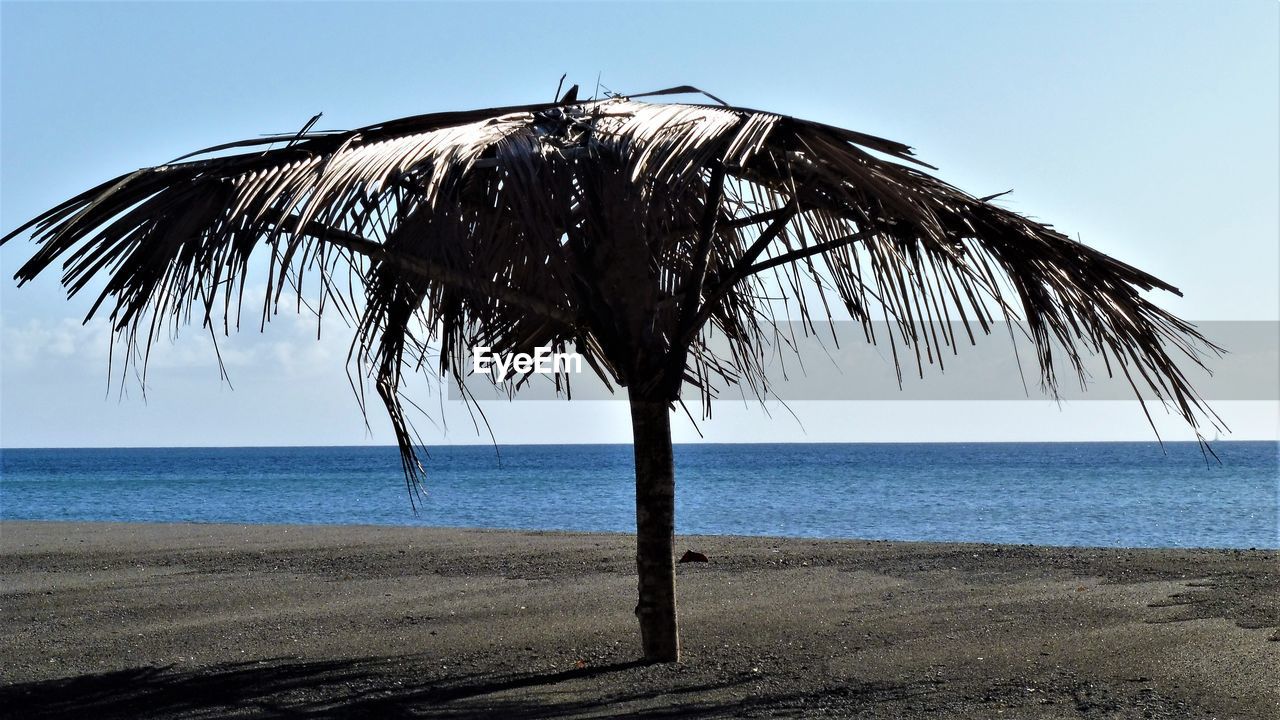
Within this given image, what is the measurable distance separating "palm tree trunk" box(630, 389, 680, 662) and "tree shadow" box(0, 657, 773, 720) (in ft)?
0.65

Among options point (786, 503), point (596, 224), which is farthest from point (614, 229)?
point (786, 503)

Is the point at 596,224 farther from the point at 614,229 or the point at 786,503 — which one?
the point at 786,503

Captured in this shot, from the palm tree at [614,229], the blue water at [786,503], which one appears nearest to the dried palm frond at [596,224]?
the palm tree at [614,229]

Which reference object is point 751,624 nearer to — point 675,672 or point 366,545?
point 675,672

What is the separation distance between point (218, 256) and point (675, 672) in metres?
2.73

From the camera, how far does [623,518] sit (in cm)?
3172

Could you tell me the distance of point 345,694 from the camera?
4711mm

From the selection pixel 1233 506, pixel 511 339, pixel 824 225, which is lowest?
pixel 1233 506

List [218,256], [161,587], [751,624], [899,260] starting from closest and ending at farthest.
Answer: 1. [218,256]
2. [899,260]
3. [751,624]
4. [161,587]

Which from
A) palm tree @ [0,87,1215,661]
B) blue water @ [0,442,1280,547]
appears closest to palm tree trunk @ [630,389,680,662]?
palm tree @ [0,87,1215,661]

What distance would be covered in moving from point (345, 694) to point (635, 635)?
179 cm

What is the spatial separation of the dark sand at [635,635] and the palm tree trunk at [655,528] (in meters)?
0.17

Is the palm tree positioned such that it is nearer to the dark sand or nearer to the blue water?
the dark sand

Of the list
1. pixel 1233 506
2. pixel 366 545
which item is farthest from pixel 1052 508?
pixel 366 545
